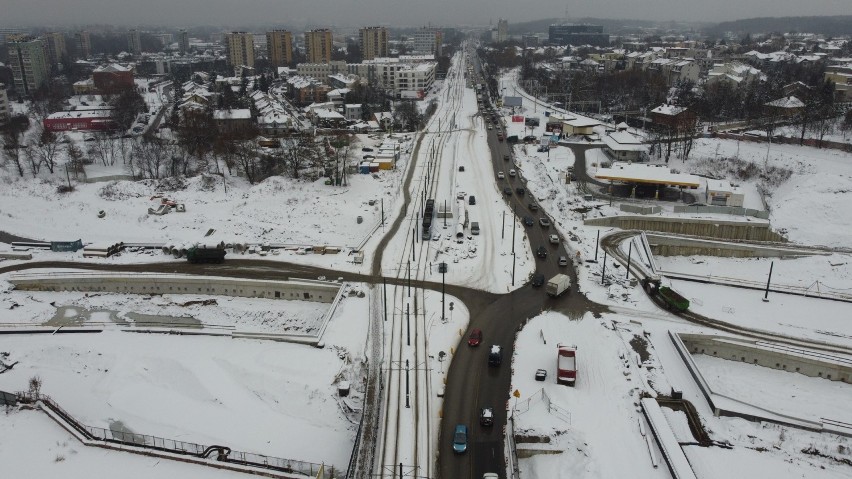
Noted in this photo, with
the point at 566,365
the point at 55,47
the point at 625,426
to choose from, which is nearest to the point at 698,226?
the point at 566,365

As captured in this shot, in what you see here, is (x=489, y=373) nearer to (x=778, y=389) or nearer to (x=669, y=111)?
(x=778, y=389)

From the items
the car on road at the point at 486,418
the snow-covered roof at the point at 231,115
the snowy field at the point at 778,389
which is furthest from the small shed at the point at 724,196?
the snow-covered roof at the point at 231,115

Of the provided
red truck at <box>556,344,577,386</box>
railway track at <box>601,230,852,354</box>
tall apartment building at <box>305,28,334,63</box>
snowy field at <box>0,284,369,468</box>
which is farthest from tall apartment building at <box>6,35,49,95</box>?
railway track at <box>601,230,852,354</box>

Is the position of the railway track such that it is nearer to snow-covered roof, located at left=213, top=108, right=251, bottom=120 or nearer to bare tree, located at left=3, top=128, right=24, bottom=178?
bare tree, located at left=3, top=128, right=24, bottom=178

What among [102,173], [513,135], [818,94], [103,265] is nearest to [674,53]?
[818,94]

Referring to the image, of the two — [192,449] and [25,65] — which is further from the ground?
[25,65]

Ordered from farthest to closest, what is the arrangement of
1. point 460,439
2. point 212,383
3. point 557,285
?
1. point 557,285
2. point 212,383
3. point 460,439
